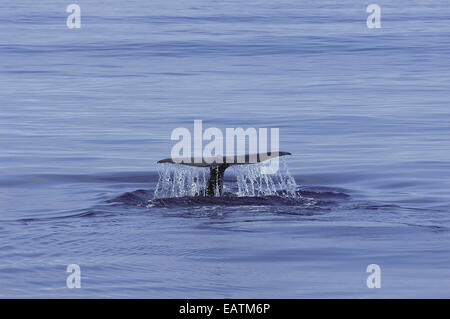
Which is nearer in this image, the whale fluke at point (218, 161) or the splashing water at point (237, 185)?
the whale fluke at point (218, 161)

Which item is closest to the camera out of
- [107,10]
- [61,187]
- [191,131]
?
[61,187]

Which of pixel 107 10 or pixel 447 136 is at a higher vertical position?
pixel 107 10

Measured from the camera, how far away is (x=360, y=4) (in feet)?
220

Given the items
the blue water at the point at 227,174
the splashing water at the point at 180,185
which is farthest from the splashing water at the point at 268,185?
the splashing water at the point at 180,185

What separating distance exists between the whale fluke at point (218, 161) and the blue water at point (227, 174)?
259 millimetres

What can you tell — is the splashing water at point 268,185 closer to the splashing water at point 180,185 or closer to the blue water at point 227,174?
the blue water at point 227,174

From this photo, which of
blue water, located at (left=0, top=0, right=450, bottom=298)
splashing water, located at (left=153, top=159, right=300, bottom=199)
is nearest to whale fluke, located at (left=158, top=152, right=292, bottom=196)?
splashing water, located at (left=153, top=159, right=300, bottom=199)

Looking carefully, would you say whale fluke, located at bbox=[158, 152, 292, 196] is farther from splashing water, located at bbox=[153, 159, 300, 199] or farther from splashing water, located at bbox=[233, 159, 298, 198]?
splashing water, located at bbox=[233, 159, 298, 198]

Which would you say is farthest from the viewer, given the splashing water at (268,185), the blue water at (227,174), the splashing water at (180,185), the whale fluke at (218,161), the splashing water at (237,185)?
the splashing water at (268,185)

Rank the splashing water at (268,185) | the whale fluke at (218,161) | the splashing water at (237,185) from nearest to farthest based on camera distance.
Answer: the whale fluke at (218,161), the splashing water at (237,185), the splashing water at (268,185)

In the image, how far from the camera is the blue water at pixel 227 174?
9680 mm

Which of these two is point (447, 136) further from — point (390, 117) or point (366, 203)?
point (366, 203)
